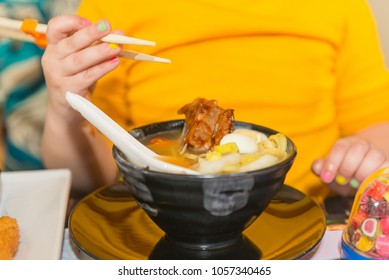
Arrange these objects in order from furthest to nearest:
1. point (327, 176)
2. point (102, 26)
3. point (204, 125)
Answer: point (327, 176)
point (102, 26)
point (204, 125)

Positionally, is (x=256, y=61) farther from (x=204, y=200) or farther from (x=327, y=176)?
(x=204, y=200)

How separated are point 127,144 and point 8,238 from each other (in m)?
0.21

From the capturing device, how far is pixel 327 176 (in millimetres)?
963

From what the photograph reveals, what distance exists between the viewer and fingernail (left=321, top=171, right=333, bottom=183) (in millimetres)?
961

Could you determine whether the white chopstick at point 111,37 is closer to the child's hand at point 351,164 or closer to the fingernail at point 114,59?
the fingernail at point 114,59

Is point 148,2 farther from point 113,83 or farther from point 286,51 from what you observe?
point 286,51

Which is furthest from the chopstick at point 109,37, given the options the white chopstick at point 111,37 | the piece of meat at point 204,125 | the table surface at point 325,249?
the table surface at point 325,249

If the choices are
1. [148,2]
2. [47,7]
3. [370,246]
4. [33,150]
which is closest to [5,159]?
[33,150]


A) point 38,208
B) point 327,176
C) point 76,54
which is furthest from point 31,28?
point 327,176

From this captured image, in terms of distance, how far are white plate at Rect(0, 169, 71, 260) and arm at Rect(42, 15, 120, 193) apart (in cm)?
13

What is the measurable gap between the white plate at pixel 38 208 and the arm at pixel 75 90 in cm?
13

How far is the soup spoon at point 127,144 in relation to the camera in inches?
26.2
